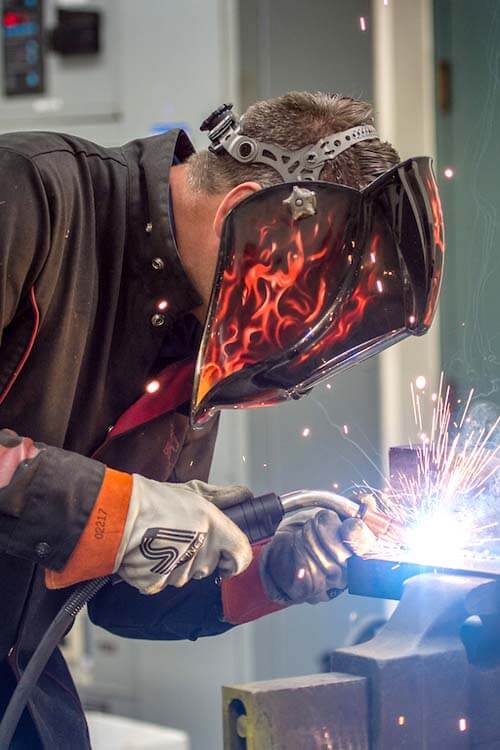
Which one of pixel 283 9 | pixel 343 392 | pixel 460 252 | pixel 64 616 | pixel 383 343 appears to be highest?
pixel 283 9

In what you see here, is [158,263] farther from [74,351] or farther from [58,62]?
[58,62]

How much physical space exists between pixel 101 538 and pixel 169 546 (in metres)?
0.09

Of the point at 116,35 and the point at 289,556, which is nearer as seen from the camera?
the point at 289,556

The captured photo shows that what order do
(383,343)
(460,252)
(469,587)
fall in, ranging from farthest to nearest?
(460,252) < (383,343) < (469,587)

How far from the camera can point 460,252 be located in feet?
5.72

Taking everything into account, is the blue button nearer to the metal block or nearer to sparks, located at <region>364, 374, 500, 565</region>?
sparks, located at <region>364, 374, 500, 565</region>

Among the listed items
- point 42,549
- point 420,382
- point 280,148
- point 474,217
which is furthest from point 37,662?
point 420,382

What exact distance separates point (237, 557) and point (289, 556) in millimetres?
168

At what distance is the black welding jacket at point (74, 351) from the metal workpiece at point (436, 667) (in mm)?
409

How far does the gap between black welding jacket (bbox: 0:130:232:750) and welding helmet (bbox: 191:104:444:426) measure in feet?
0.38

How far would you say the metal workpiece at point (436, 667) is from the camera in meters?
1.26

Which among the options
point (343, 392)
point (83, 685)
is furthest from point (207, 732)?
point (343, 392)

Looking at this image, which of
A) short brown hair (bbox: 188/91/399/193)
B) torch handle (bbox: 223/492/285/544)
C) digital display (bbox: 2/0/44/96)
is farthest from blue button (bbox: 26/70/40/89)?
torch handle (bbox: 223/492/285/544)

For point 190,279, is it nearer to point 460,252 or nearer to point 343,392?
point 460,252
